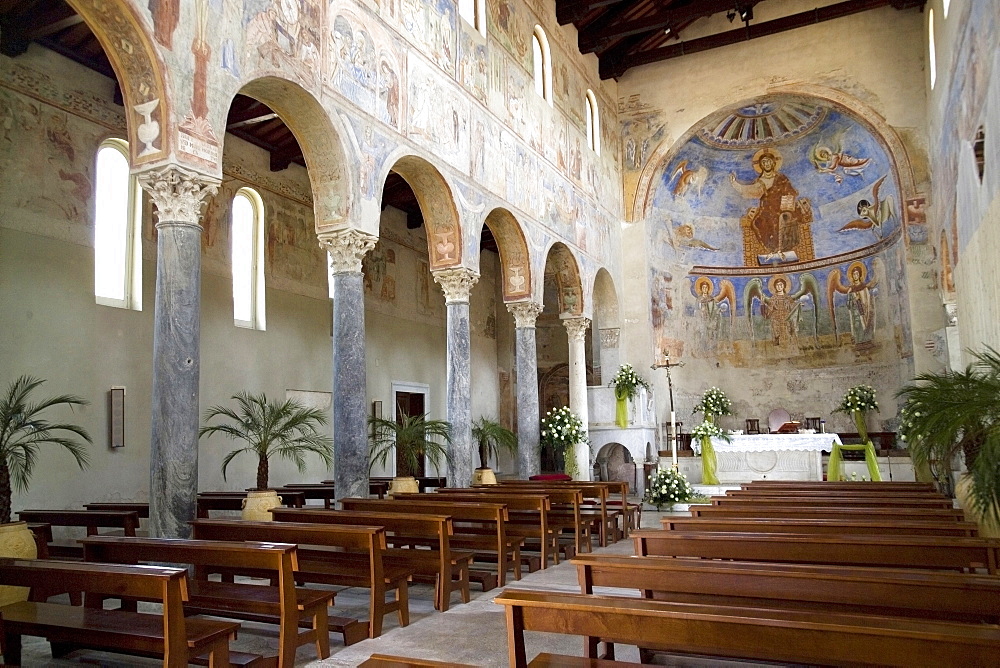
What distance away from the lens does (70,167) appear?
11.8m

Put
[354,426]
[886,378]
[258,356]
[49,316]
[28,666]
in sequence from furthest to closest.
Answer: [886,378] → [258,356] → [49,316] → [354,426] → [28,666]

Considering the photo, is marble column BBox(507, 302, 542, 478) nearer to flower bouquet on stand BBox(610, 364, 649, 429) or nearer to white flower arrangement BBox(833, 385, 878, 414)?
flower bouquet on stand BBox(610, 364, 649, 429)

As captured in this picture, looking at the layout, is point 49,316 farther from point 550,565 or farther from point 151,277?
point 550,565

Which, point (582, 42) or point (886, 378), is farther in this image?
point (886, 378)

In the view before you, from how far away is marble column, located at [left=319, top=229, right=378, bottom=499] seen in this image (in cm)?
1010

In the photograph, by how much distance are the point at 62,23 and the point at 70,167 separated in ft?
7.05

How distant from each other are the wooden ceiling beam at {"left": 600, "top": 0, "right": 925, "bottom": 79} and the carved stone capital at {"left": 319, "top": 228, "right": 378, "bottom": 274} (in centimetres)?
1347

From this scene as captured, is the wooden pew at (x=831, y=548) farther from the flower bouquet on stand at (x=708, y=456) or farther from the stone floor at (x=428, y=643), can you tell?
the flower bouquet on stand at (x=708, y=456)

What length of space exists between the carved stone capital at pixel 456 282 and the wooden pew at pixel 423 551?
672 centimetres

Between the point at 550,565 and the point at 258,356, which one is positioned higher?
the point at 258,356

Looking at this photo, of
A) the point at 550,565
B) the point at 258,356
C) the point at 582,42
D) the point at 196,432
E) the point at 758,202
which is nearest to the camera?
the point at 196,432

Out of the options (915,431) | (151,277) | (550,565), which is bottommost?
(550,565)

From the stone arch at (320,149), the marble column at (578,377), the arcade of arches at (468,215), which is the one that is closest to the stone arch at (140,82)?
the arcade of arches at (468,215)

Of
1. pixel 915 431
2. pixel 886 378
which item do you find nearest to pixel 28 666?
pixel 915 431
